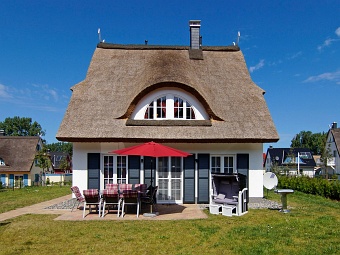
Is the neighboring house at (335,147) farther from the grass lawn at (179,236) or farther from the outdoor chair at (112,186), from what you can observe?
the outdoor chair at (112,186)

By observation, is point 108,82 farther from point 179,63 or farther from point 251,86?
point 251,86

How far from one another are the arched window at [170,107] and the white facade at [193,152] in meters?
1.32

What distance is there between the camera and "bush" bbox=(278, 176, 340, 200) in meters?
15.6

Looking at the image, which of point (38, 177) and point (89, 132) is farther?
point (38, 177)

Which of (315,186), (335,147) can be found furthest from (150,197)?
(335,147)

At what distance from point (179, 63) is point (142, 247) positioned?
10009 millimetres

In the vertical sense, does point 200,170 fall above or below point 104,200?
above

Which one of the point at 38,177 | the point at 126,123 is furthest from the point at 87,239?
the point at 38,177

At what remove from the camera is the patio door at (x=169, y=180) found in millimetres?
12438

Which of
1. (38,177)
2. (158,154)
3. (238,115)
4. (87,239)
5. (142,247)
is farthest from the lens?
(38,177)

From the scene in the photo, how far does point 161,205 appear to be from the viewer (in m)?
12.1

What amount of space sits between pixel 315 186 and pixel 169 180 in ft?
32.7

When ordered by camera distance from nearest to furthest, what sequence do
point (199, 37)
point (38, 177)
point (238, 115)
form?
point (238, 115) < point (199, 37) < point (38, 177)

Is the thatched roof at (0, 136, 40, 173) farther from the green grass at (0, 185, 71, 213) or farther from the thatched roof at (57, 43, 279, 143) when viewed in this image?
the thatched roof at (57, 43, 279, 143)
